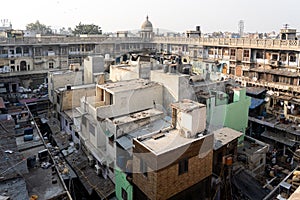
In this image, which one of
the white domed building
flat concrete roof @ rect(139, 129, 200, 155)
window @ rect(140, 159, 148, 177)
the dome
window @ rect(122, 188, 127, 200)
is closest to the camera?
flat concrete roof @ rect(139, 129, 200, 155)

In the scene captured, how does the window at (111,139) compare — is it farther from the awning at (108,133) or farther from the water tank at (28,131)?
the water tank at (28,131)

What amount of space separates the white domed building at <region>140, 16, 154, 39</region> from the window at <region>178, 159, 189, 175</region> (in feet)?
114

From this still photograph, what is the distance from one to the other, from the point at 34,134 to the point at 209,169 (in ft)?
41.1

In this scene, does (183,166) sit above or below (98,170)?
above

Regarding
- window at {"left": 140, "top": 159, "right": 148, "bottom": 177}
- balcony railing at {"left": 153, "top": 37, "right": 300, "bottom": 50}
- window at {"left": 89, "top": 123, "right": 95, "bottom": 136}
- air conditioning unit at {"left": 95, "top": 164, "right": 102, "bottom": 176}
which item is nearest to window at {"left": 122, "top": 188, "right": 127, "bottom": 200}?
window at {"left": 140, "top": 159, "right": 148, "bottom": 177}

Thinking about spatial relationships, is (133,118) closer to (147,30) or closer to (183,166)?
(183,166)

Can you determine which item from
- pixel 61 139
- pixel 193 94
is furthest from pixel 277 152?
pixel 61 139

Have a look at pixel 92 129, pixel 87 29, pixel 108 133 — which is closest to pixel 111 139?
pixel 108 133

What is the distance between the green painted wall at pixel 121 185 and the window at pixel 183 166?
2492mm

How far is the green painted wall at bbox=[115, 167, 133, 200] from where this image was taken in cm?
1237

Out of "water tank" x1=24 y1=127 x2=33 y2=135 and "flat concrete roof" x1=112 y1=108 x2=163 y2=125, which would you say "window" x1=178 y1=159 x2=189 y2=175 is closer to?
"flat concrete roof" x1=112 y1=108 x2=163 y2=125

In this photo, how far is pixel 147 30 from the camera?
45781mm

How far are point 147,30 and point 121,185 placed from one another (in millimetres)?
36107

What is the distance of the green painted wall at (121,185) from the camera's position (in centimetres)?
1237
